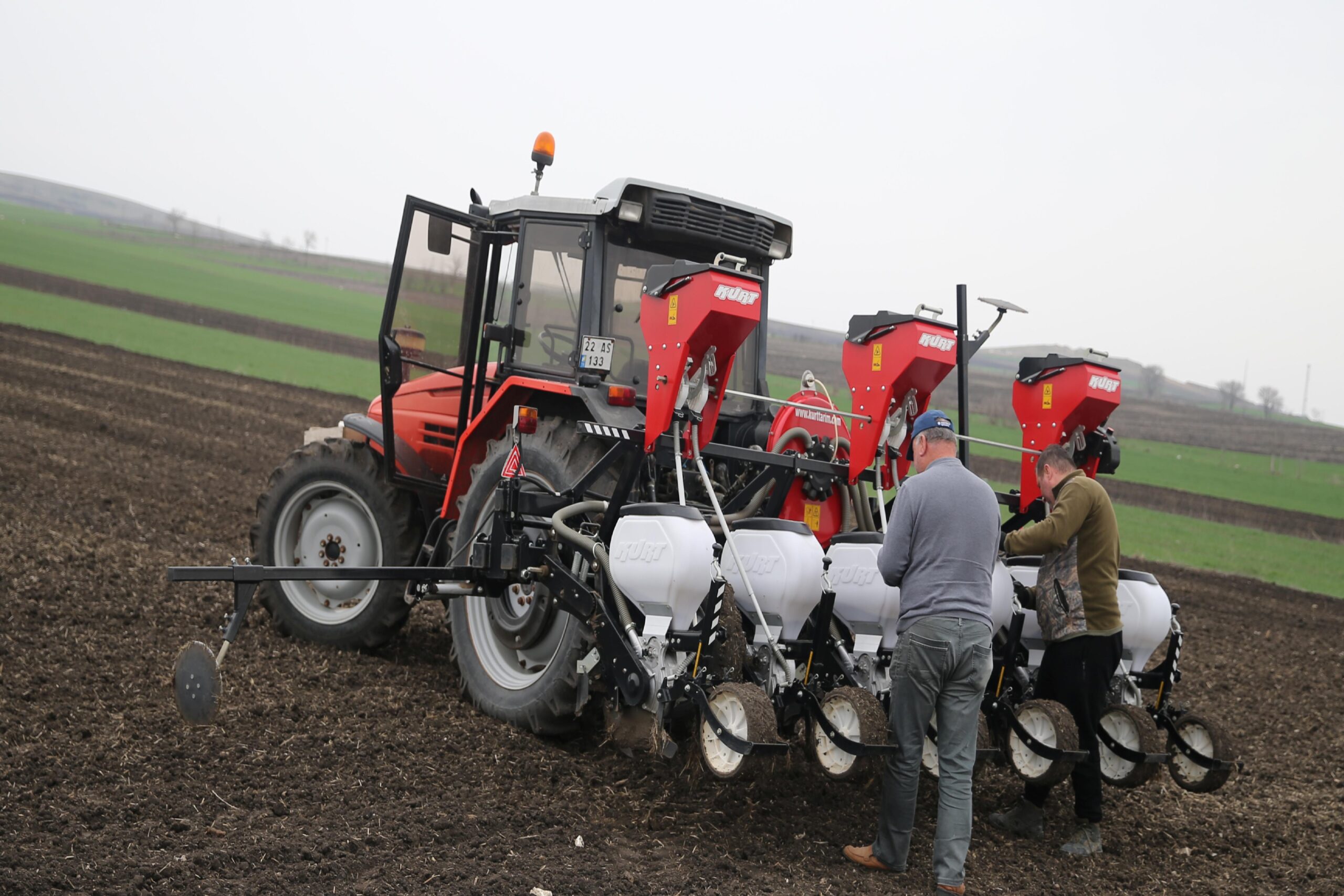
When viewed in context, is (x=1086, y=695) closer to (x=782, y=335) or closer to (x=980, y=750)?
(x=980, y=750)

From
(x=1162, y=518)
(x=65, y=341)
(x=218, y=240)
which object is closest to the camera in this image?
(x=1162, y=518)

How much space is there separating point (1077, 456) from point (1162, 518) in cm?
1754

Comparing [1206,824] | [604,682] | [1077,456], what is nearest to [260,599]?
[604,682]

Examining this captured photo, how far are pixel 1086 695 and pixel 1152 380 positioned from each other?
298ft

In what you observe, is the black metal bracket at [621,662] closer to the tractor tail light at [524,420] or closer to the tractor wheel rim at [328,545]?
the tractor tail light at [524,420]

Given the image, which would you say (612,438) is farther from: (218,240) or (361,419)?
(218,240)

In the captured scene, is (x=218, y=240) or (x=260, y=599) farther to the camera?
(x=218, y=240)

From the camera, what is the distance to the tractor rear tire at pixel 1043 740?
505cm

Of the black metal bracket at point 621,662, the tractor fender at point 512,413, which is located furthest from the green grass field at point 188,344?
the black metal bracket at point 621,662

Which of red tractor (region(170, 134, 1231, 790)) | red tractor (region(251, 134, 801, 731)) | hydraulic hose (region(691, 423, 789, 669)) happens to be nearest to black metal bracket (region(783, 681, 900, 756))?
red tractor (region(170, 134, 1231, 790))

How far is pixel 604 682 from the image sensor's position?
538cm

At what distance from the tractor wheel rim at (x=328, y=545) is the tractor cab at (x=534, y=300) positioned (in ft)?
1.64

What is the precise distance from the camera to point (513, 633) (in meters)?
6.08

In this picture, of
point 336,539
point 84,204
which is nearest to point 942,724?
point 336,539
